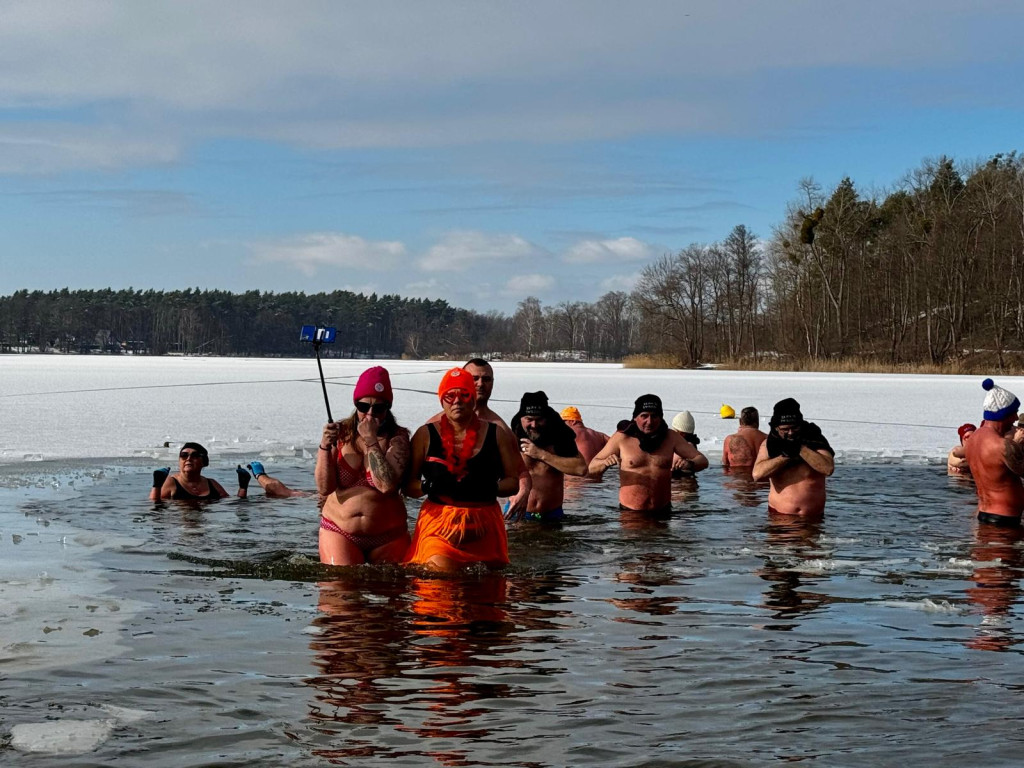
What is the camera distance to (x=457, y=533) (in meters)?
6.55

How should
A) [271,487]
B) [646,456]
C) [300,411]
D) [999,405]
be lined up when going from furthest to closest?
[300,411] < [271,487] < [646,456] < [999,405]

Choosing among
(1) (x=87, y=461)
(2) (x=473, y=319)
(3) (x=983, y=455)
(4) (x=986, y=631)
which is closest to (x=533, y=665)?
(4) (x=986, y=631)

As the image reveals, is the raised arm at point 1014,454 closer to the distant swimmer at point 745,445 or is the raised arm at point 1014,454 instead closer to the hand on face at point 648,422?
the hand on face at point 648,422

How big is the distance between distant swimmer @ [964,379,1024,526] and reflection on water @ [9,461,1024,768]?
0.51m

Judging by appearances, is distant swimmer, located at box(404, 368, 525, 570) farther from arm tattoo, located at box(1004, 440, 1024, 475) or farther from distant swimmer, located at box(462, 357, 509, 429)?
arm tattoo, located at box(1004, 440, 1024, 475)

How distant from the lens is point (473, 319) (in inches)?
6073

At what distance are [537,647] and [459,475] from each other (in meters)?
1.42

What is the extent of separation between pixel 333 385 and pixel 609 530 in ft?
85.4

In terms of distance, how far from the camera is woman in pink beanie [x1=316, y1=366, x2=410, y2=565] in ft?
21.2

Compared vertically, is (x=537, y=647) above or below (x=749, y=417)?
below

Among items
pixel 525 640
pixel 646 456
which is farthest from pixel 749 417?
pixel 525 640

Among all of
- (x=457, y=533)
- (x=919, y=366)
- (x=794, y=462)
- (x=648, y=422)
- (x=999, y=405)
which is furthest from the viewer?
(x=919, y=366)

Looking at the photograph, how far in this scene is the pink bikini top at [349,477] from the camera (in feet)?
22.2

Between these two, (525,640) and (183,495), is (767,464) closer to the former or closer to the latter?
(525,640)
